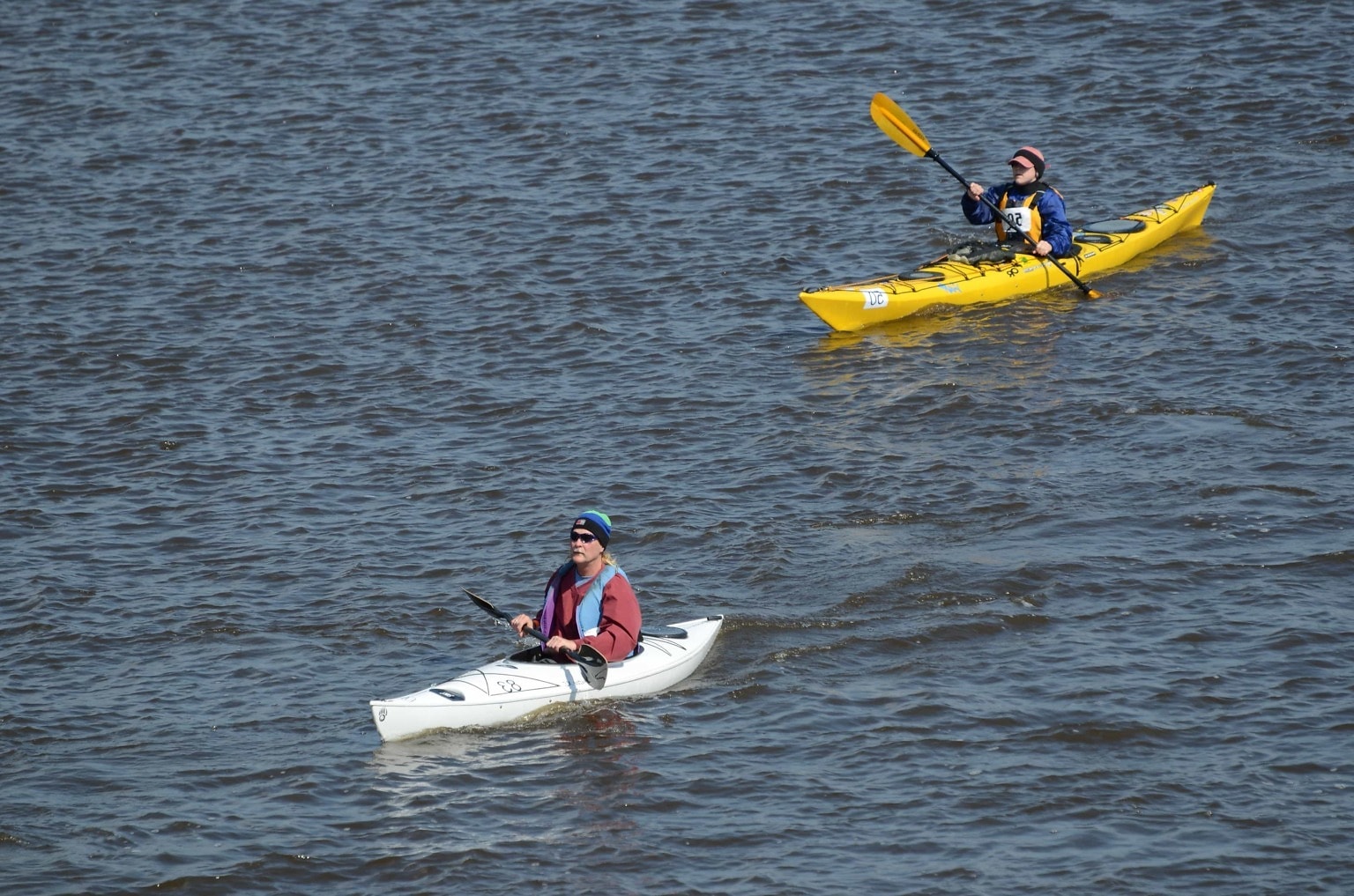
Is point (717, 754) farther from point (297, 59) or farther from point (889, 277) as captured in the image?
point (297, 59)

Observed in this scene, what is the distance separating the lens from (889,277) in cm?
1270

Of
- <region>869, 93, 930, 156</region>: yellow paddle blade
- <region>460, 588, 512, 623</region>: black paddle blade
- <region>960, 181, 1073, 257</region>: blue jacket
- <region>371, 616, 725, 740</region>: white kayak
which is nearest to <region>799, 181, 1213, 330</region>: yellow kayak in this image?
<region>960, 181, 1073, 257</region>: blue jacket

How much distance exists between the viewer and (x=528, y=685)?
24.9ft

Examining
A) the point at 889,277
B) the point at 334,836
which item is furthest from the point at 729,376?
the point at 334,836

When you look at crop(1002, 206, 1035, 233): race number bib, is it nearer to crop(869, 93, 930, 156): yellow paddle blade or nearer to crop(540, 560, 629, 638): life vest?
crop(869, 93, 930, 156): yellow paddle blade

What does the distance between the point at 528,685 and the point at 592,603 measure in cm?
51

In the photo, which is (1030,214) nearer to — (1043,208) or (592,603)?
(1043,208)

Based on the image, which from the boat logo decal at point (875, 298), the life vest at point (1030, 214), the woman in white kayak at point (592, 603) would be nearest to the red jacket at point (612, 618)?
the woman in white kayak at point (592, 603)

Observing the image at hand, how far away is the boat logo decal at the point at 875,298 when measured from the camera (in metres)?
12.2

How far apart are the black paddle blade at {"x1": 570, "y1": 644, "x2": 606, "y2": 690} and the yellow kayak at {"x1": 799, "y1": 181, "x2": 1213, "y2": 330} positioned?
5.15 meters

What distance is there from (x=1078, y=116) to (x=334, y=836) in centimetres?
1238

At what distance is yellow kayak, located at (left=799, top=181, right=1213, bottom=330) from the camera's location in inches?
484

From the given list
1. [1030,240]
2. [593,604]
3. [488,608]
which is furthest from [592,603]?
[1030,240]

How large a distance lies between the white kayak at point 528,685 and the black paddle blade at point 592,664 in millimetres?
81
